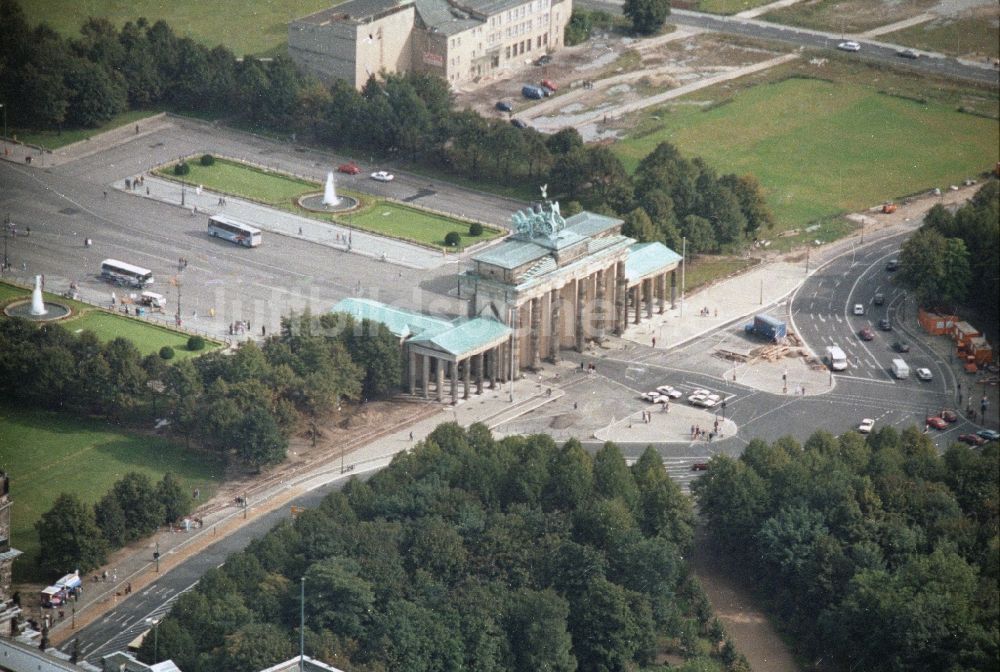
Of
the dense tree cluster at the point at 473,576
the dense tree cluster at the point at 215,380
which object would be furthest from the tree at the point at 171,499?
the dense tree cluster at the point at 473,576

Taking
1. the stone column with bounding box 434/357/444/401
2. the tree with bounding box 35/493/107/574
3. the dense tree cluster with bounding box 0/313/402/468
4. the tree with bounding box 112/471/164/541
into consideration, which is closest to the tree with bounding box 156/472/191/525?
the tree with bounding box 112/471/164/541

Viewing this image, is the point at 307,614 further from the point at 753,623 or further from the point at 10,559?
the point at 753,623

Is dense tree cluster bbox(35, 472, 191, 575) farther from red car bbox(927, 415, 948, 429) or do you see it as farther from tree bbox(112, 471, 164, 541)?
red car bbox(927, 415, 948, 429)

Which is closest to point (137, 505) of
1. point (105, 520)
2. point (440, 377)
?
point (105, 520)

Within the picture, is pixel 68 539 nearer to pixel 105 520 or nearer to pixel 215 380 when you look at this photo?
pixel 105 520

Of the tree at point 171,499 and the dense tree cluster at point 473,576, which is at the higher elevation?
the dense tree cluster at point 473,576

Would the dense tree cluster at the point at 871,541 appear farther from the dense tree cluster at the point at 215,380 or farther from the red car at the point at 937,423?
the dense tree cluster at the point at 215,380
